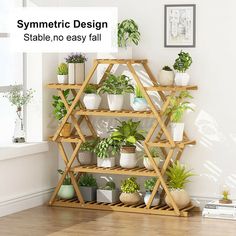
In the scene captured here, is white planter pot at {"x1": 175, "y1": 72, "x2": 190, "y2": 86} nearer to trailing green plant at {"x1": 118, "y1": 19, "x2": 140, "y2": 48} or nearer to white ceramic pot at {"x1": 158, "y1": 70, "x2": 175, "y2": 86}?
white ceramic pot at {"x1": 158, "y1": 70, "x2": 175, "y2": 86}

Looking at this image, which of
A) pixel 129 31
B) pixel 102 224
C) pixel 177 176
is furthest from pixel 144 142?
pixel 129 31

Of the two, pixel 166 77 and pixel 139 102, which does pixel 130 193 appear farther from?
pixel 166 77

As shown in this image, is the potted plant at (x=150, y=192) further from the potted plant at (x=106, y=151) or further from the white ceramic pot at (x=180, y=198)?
the potted plant at (x=106, y=151)

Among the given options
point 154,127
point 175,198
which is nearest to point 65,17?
point 154,127

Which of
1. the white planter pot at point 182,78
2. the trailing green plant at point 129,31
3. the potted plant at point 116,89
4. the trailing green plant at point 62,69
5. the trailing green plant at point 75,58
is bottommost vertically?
the potted plant at point 116,89

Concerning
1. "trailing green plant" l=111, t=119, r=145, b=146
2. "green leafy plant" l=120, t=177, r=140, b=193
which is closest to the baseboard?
"green leafy plant" l=120, t=177, r=140, b=193

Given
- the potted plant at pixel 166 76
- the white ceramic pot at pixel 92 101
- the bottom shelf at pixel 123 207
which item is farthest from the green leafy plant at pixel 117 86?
the bottom shelf at pixel 123 207

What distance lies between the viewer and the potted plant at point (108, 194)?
20.9ft

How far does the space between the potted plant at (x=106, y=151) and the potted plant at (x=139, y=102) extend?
0.37m

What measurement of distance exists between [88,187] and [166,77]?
121 centimetres

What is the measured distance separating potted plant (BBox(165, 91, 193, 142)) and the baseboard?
1327 mm

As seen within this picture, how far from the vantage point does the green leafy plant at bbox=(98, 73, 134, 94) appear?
6254mm

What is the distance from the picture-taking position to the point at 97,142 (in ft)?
21.3

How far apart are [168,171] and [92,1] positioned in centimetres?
167
